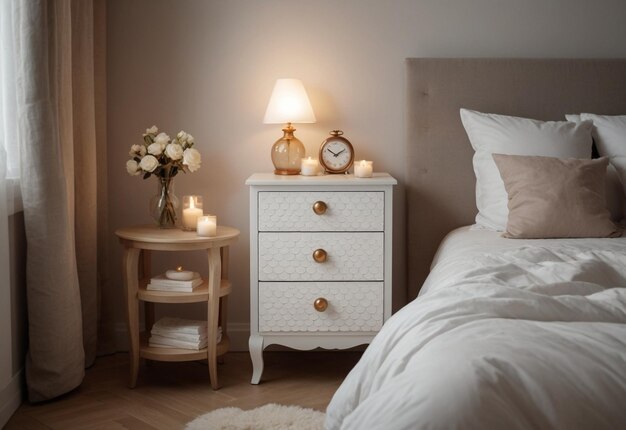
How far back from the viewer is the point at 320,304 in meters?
3.22

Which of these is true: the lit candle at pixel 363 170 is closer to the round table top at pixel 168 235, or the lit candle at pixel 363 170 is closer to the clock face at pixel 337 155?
the clock face at pixel 337 155

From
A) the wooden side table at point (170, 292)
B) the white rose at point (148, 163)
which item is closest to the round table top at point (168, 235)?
the wooden side table at point (170, 292)

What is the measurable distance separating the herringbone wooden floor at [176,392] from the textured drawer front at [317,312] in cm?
24

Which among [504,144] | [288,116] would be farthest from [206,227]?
[504,144]

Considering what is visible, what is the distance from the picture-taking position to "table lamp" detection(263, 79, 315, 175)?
3391mm

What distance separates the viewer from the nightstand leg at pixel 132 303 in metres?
3.20

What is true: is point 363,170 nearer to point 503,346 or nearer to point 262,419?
point 262,419

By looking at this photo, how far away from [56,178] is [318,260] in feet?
3.37

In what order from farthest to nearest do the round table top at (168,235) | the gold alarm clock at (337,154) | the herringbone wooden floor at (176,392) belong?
the gold alarm clock at (337,154)
the round table top at (168,235)
the herringbone wooden floor at (176,392)

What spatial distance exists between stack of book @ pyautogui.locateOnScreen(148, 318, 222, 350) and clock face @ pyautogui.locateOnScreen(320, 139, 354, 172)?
85 cm

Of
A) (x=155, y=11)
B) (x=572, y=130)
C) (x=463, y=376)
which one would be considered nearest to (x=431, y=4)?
(x=572, y=130)

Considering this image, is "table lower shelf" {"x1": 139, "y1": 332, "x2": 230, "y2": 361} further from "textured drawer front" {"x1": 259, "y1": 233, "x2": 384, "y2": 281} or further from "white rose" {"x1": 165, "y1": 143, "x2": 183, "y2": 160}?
Answer: "white rose" {"x1": 165, "y1": 143, "x2": 183, "y2": 160}

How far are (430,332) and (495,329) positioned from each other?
144mm

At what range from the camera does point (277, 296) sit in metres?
3.24
